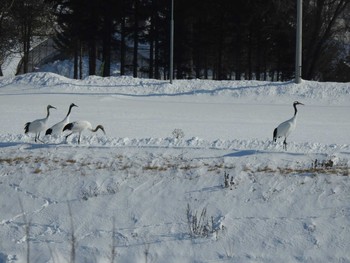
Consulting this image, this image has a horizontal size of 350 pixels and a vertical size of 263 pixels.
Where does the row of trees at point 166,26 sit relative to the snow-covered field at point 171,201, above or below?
above

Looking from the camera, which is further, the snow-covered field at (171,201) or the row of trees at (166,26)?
the row of trees at (166,26)

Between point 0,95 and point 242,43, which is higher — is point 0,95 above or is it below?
below

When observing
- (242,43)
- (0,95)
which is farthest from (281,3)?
(0,95)

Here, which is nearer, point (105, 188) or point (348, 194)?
point (348, 194)

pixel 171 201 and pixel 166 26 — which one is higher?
pixel 166 26

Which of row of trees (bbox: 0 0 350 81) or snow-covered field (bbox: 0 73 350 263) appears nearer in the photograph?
snow-covered field (bbox: 0 73 350 263)

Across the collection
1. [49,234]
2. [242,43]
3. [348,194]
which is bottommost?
[49,234]

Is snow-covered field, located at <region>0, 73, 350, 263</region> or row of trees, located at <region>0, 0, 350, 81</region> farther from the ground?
row of trees, located at <region>0, 0, 350, 81</region>

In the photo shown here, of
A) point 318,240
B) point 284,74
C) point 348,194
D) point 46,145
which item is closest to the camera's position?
point 318,240

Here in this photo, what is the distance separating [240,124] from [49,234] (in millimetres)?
12032

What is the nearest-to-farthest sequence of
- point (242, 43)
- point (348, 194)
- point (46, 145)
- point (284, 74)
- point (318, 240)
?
1. point (318, 240)
2. point (348, 194)
3. point (46, 145)
4. point (242, 43)
5. point (284, 74)

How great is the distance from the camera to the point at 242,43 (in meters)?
50.5

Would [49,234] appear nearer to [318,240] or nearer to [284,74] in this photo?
[318,240]

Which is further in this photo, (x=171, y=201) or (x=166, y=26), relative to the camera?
(x=166, y=26)
